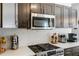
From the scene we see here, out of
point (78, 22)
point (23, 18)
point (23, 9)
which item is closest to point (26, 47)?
point (23, 18)

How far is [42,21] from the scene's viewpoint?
1.63 metres

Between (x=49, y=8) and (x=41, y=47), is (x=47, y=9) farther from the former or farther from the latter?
(x=41, y=47)

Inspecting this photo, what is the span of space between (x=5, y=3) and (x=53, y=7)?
2.19ft

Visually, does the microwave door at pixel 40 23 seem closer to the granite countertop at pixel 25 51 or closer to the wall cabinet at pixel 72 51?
the granite countertop at pixel 25 51

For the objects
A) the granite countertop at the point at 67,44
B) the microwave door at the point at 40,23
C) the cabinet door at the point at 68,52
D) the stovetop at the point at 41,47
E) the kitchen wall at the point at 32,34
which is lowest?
the cabinet door at the point at 68,52

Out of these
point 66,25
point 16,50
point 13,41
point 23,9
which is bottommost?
point 16,50

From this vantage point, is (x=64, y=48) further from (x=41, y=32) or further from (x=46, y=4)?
(x=46, y=4)

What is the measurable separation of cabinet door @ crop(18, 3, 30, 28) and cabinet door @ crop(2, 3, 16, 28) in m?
0.08

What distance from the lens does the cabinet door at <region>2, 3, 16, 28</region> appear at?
4.88 feet

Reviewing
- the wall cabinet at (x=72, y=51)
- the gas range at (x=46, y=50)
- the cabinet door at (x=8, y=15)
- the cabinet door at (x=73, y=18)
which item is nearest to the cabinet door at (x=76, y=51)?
the wall cabinet at (x=72, y=51)

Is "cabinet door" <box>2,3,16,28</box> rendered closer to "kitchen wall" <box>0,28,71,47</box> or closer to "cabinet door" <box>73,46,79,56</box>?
"kitchen wall" <box>0,28,71,47</box>

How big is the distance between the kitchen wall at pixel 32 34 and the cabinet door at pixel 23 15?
92mm

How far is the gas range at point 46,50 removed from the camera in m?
1.54

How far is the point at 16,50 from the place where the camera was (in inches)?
61.2
